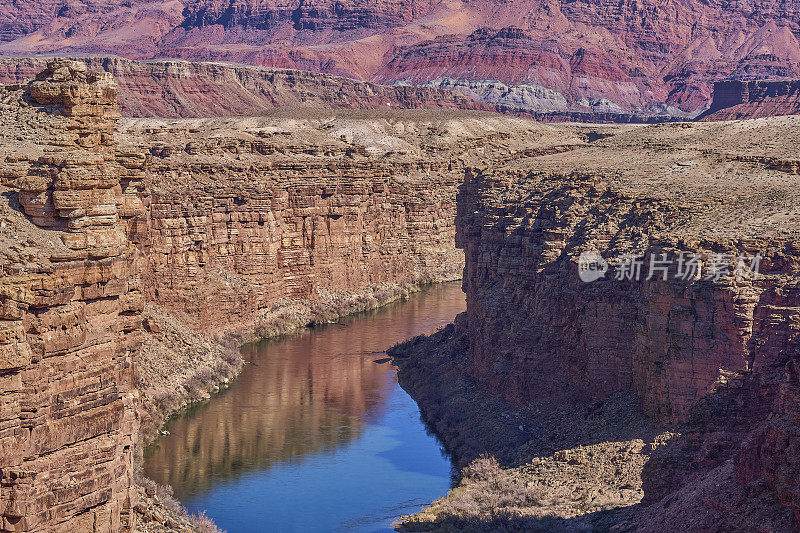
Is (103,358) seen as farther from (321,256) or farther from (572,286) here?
(321,256)

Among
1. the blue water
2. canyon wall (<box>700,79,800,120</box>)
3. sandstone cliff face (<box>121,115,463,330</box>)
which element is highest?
canyon wall (<box>700,79,800,120</box>)

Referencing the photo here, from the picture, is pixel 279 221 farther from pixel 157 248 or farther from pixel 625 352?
pixel 625 352

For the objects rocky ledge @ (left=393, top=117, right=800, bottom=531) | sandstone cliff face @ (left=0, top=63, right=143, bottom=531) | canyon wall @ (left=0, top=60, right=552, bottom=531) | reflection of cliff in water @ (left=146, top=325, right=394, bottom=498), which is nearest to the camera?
sandstone cliff face @ (left=0, top=63, right=143, bottom=531)

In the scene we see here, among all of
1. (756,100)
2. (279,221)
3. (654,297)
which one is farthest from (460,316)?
(756,100)

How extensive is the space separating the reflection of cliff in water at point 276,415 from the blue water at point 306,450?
0.12ft

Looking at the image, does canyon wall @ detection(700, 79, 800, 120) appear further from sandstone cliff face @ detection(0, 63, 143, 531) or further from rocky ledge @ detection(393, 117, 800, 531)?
sandstone cliff face @ detection(0, 63, 143, 531)

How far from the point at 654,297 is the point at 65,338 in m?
18.3

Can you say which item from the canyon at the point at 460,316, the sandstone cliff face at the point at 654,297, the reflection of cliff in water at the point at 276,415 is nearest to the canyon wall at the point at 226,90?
the canyon at the point at 460,316

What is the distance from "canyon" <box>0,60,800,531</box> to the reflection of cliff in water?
1.23 metres


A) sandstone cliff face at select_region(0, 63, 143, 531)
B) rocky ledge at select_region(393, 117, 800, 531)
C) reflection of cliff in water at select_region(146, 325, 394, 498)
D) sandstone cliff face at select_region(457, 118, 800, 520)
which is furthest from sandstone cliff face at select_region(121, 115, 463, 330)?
sandstone cliff face at select_region(0, 63, 143, 531)

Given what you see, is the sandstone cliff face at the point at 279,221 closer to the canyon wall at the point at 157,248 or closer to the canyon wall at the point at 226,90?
the canyon wall at the point at 157,248

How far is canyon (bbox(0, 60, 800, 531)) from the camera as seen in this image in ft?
62.2

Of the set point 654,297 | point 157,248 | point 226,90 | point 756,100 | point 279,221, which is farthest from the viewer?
point 226,90

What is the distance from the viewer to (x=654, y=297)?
3359 cm
